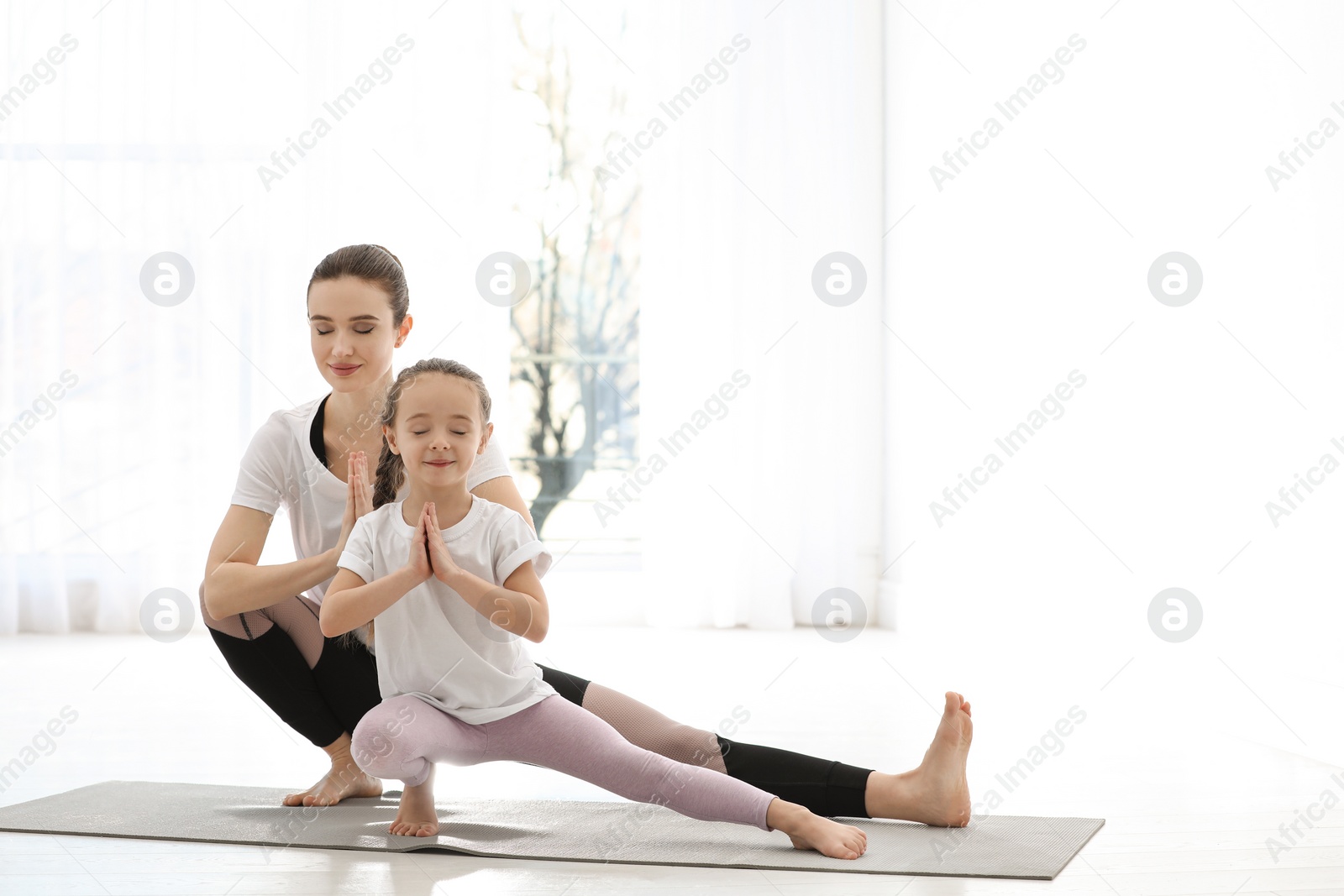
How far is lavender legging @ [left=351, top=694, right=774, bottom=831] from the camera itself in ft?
4.84

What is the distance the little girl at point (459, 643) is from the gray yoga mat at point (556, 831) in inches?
2.0

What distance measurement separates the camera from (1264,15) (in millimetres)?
2260

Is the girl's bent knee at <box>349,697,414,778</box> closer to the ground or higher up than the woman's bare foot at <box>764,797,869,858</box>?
closer to the ground

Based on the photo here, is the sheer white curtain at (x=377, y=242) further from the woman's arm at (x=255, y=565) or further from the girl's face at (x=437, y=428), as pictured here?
the girl's face at (x=437, y=428)

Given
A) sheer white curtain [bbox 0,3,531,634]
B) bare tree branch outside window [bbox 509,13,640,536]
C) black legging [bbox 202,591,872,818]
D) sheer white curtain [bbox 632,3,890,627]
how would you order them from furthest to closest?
bare tree branch outside window [bbox 509,13,640,536] < sheer white curtain [bbox 632,3,890,627] < sheer white curtain [bbox 0,3,531,634] < black legging [bbox 202,591,872,818]

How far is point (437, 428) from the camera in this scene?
1.52m

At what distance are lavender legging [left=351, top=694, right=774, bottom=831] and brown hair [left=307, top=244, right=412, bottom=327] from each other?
587 mm

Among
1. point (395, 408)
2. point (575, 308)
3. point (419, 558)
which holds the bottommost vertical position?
point (419, 558)

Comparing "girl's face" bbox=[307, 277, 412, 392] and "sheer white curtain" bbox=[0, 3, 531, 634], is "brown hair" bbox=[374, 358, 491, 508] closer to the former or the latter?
"girl's face" bbox=[307, 277, 412, 392]

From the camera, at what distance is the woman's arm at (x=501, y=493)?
1667 mm

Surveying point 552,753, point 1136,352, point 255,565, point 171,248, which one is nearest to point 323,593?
point 255,565

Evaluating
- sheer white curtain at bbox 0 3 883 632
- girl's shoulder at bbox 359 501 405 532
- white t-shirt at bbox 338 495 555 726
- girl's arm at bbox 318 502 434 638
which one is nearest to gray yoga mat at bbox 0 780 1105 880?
white t-shirt at bbox 338 495 555 726

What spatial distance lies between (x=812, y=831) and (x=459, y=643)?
0.51 m

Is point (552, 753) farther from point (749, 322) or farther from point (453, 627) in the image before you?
point (749, 322)
